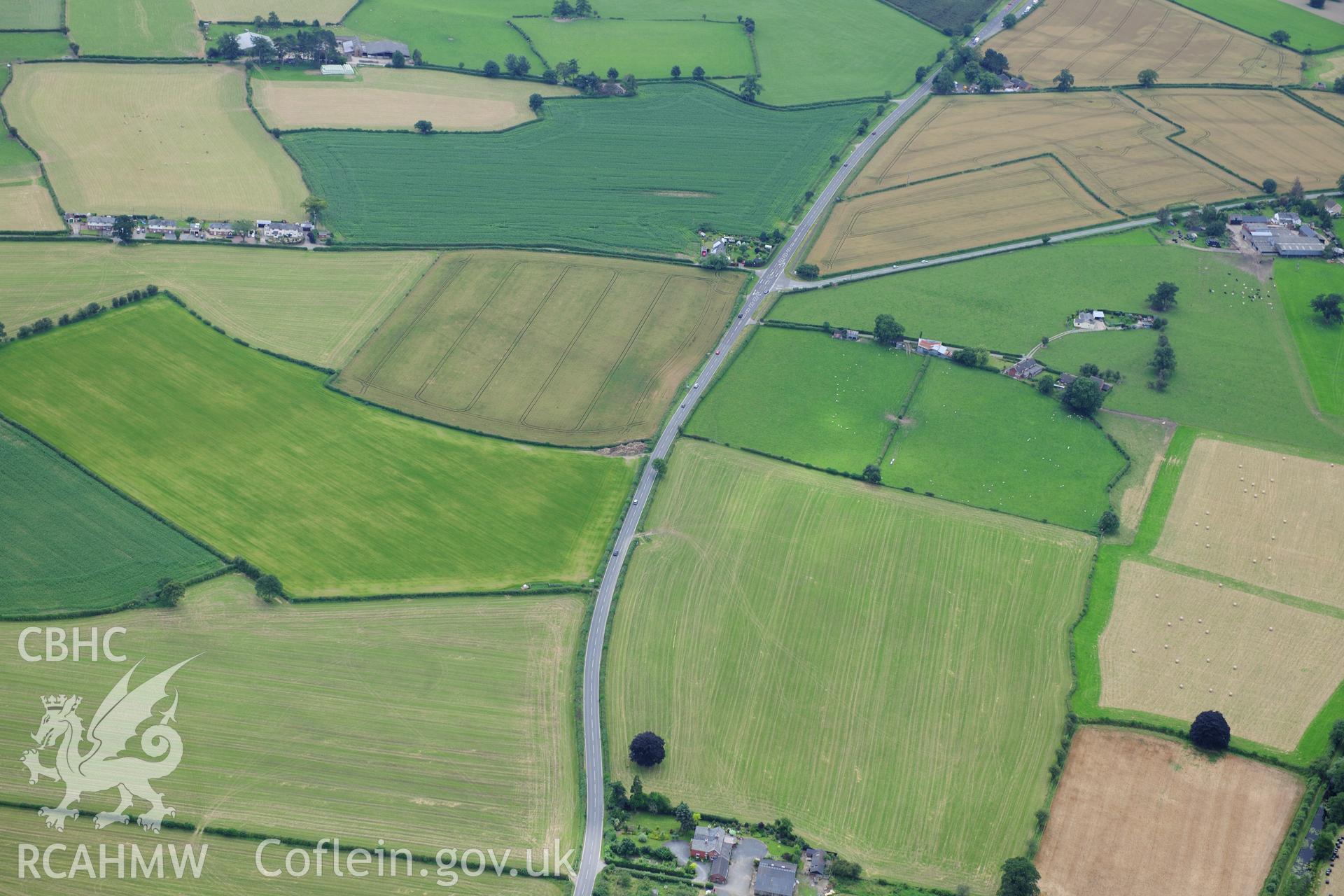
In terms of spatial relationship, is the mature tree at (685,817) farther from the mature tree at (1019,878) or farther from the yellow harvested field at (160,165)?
the yellow harvested field at (160,165)

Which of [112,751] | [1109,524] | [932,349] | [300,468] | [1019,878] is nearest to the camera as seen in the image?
[1019,878]

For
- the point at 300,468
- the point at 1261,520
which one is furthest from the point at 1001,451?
the point at 300,468

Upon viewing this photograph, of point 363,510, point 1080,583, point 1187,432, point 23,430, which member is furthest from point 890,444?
point 23,430

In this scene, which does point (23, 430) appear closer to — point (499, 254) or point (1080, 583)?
point (499, 254)

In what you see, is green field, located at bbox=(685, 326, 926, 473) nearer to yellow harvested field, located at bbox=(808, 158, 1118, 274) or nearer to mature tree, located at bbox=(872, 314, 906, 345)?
mature tree, located at bbox=(872, 314, 906, 345)

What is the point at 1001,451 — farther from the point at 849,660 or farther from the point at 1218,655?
the point at 849,660

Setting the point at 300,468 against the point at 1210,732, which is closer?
the point at 1210,732

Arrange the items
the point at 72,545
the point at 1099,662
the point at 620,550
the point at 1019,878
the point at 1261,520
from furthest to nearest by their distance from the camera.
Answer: the point at 1261,520 < the point at 620,550 < the point at 72,545 < the point at 1099,662 < the point at 1019,878
